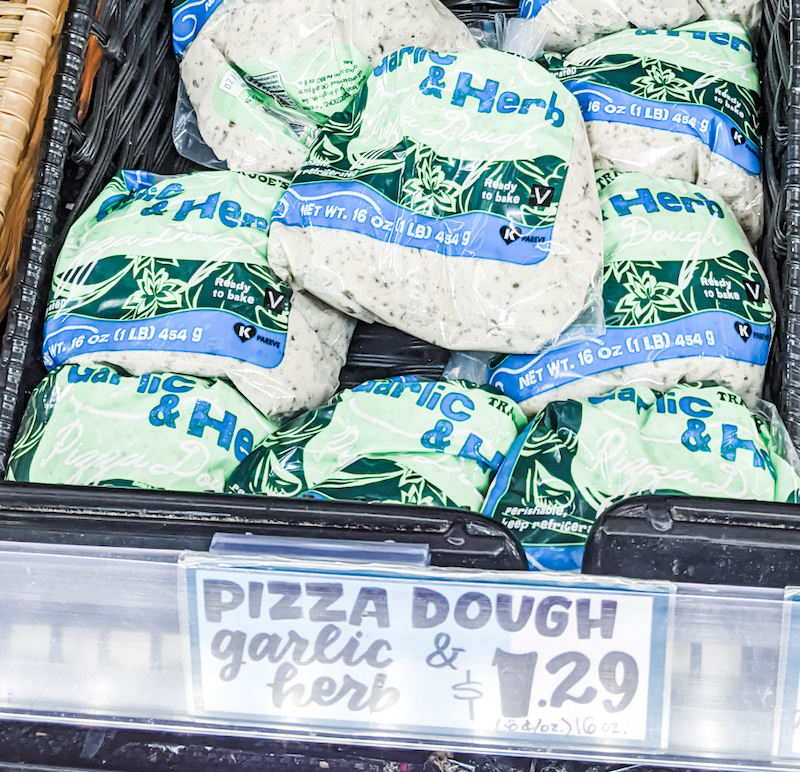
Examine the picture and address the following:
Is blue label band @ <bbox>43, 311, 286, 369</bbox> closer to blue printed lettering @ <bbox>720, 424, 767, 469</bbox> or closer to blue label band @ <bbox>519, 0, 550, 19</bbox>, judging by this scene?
blue printed lettering @ <bbox>720, 424, 767, 469</bbox>

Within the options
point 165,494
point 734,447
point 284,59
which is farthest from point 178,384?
point 734,447

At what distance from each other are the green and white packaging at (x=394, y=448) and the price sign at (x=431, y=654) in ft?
0.84

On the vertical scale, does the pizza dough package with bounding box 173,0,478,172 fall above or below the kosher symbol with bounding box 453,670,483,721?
above

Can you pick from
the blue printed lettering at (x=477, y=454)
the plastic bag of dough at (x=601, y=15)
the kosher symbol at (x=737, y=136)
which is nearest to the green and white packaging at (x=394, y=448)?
the blue printed lettering at (x=477, y=454)

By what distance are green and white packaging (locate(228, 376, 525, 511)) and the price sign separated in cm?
26

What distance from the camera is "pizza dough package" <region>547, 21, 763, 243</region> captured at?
3.44 ft

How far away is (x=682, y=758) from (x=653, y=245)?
0.59m

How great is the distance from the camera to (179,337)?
37.0 inches

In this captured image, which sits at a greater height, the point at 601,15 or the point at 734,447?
the point at 601,15

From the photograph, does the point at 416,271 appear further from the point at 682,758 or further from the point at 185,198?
the point at 682,758

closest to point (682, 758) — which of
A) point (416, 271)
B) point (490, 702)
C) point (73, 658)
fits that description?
point (490, 702)

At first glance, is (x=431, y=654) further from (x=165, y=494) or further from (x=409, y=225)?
(x=409, y=225)

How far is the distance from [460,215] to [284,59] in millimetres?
335

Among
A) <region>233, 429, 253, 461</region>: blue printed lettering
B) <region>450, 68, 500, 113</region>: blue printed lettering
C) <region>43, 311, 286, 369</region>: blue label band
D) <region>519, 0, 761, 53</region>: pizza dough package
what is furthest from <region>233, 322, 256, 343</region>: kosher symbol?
<region>519, 0, 761, 53</region>: pizza dough package
